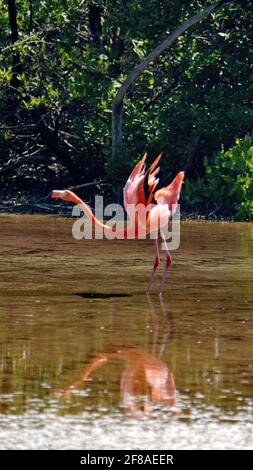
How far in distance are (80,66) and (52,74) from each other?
19.1 inches

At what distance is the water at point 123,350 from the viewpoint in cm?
596

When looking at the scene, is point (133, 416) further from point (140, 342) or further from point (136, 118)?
point (136, 118)

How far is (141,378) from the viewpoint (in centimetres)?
716

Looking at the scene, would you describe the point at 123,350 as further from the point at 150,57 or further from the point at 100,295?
the point at 150,57

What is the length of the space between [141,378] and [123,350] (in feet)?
2.64

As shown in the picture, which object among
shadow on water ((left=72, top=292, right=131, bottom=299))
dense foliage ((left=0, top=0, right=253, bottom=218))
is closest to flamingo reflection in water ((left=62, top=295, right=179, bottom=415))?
shadow on water ((left=72, top=292, right=131, bottom=299))

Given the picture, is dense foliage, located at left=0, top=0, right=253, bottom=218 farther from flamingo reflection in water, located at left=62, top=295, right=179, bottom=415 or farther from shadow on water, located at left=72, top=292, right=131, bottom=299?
flamingo reflection in water, located at left=62, top=295, right=179, bottom=415

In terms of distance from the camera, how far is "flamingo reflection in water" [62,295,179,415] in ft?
21.6

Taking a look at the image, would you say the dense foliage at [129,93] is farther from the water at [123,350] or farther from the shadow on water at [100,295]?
the shadow on water at [100,295]

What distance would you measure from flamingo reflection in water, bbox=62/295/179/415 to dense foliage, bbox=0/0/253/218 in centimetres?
932

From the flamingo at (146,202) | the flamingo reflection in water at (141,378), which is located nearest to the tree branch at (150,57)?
the flamingo at (146,202)

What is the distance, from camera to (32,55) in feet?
59.5

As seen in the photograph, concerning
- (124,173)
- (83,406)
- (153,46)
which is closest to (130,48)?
(153,46)

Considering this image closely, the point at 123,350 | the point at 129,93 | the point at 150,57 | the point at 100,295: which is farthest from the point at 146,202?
the point at 129,93
